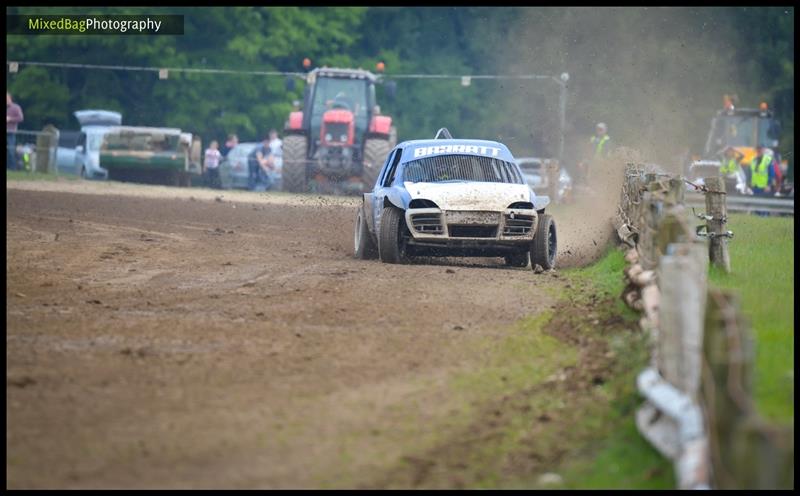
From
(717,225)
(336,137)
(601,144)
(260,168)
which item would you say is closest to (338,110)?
(336,137)

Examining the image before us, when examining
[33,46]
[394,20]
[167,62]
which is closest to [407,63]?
[394,20]

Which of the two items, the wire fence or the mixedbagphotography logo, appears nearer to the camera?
the wire fence

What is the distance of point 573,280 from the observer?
606 inches

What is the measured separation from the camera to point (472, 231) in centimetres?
1642

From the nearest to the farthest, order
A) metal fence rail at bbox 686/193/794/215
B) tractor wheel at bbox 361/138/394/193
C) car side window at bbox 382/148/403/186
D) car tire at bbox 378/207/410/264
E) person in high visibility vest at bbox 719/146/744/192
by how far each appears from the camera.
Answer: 1. car tire at bbox 378/207/410/264
2. car side window at bbox 382/148/403/186
3. metal fence rail at bbox 686/193/794/215
4. tractor wheel at bbox 361/138/394/193
5. person in high visibility vest at bbox 719/146/744/192

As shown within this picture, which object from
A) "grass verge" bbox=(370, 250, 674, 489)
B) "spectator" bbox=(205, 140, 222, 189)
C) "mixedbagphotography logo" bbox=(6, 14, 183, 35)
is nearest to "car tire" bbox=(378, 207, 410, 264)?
"grass verge" bbox=(370, 250, 674, 489)

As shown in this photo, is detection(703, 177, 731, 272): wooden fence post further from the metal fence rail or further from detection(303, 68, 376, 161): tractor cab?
detection(303, 68, 376, 161): tractor cab

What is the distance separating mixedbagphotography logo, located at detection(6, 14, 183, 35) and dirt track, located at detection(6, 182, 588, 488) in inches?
1372

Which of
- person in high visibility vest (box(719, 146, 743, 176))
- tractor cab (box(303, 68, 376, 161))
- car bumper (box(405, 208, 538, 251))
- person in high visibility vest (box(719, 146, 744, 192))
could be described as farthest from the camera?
person in high visibility vest (box(719, 146, 743, 176))

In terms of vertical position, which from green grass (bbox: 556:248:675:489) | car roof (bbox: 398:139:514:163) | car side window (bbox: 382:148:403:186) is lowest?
green grass (bbox: 556:248:675:489)

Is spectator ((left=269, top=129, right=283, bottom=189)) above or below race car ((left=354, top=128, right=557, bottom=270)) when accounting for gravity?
above

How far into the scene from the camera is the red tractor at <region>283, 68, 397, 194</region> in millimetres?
37625

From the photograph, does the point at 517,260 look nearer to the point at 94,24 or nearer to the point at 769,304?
the point at 769,304

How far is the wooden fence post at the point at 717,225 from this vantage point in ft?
46.6
